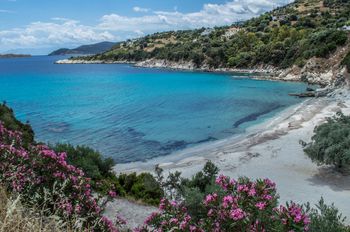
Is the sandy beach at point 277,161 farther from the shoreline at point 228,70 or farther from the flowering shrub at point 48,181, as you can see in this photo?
the shoreline at point 228,70

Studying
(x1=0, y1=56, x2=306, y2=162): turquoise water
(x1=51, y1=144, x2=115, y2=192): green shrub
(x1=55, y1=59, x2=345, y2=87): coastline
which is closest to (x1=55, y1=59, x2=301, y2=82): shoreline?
(x1=55, y1=59, x2=345, y2=87): coastline

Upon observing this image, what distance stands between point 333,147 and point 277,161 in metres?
4.92

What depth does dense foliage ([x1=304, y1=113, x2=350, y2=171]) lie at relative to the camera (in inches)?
720

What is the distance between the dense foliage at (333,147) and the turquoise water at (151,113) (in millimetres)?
12412

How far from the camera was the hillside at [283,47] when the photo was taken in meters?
76.6

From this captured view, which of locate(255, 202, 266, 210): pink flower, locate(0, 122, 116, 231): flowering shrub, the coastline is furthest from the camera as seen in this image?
the coastline

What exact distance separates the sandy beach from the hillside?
40398 millimetres

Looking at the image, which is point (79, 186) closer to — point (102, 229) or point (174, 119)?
point (102, 229)

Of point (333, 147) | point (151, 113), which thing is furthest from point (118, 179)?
point (151, 113)

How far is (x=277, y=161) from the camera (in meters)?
22.8

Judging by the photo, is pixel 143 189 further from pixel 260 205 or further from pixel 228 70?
pixel 228 70

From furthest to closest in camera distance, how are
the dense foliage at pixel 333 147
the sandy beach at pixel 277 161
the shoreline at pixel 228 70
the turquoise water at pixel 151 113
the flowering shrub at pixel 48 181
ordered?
the shoreline at pixel 228 70 < the turquoise water at pixel 151 113 < the dense foliage at pixel 333 147 < the sandy beach at pixel 277 161 < the flowering shrub at pixel 48 181

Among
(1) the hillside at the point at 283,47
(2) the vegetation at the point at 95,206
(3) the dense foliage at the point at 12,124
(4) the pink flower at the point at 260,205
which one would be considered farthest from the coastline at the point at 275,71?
(4) the pink flower at the point at 260,205

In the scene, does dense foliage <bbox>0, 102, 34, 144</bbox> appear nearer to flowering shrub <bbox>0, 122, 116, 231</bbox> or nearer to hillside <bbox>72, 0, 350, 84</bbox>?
flowering shrub <bbox>0, 122, 116, 231</bbox>
